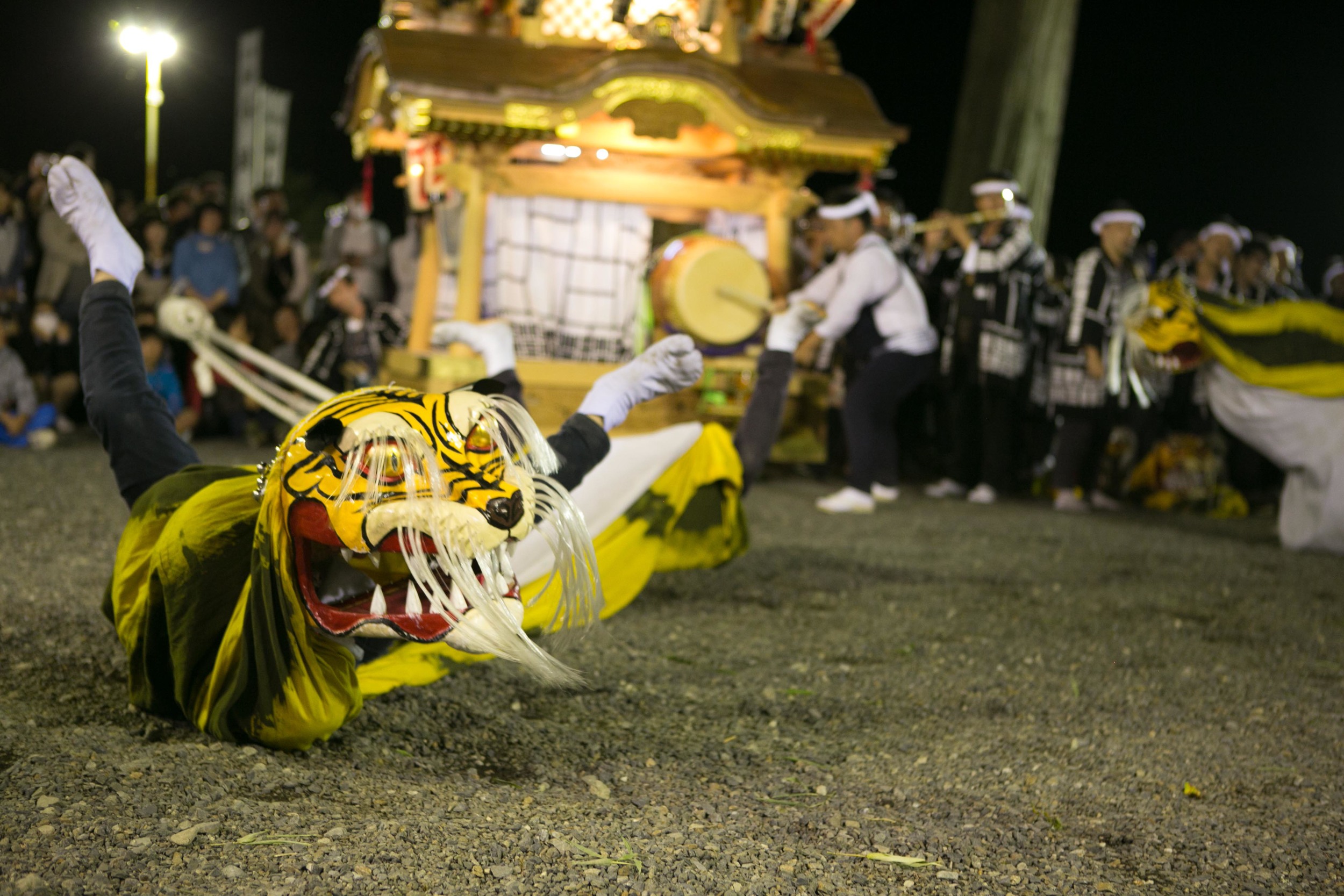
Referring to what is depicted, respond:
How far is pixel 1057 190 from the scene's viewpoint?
16031 millimetres

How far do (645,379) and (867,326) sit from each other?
3.96 m

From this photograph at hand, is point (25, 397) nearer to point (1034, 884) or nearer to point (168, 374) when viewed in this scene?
point (168, 374)

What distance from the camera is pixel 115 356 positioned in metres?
2.79

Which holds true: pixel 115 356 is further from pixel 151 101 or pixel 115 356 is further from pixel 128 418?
pixel 151 101

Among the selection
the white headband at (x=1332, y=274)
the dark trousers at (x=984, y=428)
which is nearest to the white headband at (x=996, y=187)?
the dark trousers at (x=984, y=428)

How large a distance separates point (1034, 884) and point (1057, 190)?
A: 1544cm

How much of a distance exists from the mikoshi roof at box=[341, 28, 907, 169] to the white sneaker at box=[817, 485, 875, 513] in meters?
2.17

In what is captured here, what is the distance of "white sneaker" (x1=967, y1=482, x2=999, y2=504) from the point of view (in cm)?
704

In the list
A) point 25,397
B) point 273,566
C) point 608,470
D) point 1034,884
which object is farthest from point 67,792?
point 25,397

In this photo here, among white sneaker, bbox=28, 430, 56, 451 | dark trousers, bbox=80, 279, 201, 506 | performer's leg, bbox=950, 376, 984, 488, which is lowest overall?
white sneaker, bbox=28, 430, 56, 451

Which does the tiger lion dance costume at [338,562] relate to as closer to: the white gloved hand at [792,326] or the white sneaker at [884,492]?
the white gloved hand at [792,326]

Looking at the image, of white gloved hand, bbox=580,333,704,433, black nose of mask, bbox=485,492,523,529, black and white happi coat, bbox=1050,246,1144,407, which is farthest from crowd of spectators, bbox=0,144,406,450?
black nose of mask, bbox=485,492,523,529

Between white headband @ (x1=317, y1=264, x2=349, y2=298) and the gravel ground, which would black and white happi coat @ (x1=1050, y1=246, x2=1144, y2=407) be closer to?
the gravel ground

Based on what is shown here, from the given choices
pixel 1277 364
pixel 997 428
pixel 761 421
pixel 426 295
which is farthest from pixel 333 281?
pixel 1277 364
